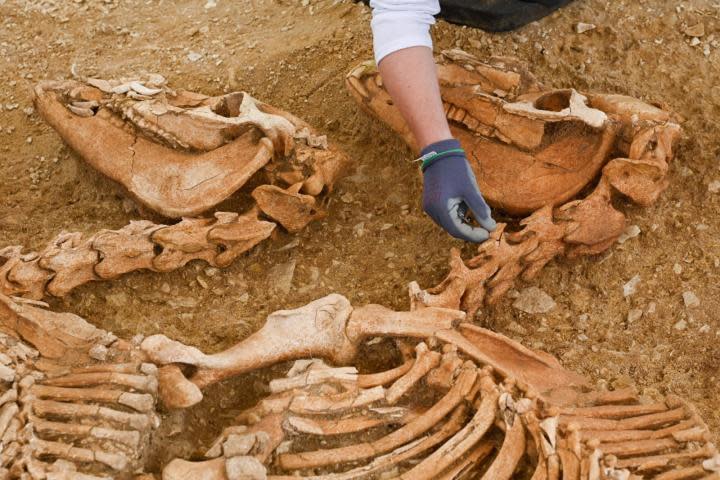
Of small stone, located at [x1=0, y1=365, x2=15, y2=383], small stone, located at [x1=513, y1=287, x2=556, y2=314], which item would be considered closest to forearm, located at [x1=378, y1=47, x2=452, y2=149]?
small stone, located at [x1=513, y1=287, x2=556, y2=314]

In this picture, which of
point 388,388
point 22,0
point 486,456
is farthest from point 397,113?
point 22,0

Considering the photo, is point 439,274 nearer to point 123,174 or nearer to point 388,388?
point 388,388

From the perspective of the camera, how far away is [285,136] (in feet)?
9.90

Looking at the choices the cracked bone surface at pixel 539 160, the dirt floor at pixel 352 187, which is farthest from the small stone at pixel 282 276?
the cracked bone surface at pixel 539 160

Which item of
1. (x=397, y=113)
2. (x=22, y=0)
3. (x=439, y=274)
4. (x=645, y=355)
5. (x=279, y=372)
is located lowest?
(x=645, y=355)

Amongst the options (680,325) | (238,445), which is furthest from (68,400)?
(680,325)

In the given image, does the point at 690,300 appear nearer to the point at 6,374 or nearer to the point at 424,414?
the point at 424,414

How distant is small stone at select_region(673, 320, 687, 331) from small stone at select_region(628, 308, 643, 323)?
0.13m

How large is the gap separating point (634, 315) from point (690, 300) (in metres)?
0.21

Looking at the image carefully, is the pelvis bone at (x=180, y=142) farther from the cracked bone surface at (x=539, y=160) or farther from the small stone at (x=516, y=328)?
the small stone at (x=516, y=328)

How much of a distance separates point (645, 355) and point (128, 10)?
10.5 ft

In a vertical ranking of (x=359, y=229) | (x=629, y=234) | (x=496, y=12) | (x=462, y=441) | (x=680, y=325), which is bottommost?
(x=680, y=325)

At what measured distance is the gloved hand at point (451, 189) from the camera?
270 cm

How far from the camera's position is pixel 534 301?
3.01 m
